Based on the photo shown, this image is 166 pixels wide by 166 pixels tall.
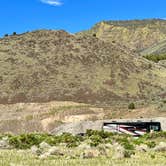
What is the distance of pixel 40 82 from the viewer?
116125 mm

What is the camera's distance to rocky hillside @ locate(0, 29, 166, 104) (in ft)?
366

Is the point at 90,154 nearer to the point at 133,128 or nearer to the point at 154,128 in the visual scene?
the point at 133,128

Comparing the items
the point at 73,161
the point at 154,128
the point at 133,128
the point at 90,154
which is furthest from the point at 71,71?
the point at 73,161

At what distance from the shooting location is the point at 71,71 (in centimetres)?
12275

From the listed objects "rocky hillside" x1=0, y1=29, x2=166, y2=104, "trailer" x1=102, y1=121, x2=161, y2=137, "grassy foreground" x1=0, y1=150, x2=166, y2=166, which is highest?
"rocky hillside" x1=0, y1=29, x2=166, y2=104

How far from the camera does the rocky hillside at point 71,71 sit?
11169 centimetres

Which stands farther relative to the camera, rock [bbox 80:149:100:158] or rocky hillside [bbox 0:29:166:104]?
rocky hillside [bbox 0:29:166:104]

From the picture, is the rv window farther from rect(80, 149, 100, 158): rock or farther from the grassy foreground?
the grassy foreground

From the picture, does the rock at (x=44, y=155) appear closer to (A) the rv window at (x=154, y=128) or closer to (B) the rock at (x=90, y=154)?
(B) the rock at (x=90, y=154)

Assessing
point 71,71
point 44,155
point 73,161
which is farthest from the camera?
point 71,71

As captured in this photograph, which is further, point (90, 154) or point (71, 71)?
point (71, 71)

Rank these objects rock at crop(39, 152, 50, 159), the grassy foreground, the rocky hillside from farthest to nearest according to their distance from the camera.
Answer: the rocky hillside < rock at crop(39, 152, 50, 159) < the grassy foreground

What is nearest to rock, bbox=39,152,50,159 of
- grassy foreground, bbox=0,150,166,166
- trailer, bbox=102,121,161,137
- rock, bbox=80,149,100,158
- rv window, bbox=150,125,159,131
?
grassy foreground, bbox=0,150,166,166

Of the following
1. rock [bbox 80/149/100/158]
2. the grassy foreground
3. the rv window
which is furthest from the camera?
the rv window
